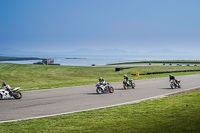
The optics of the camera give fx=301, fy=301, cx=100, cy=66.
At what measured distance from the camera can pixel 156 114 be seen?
1347cm

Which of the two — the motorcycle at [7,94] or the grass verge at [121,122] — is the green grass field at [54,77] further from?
the grass verge at [121,122]

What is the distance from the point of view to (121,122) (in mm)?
11852

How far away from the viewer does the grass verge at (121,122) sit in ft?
34.8

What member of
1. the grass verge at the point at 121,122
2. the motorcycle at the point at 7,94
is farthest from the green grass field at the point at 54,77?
the grass verge at the point at 121,122

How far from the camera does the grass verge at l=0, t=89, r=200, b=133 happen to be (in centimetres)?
1060

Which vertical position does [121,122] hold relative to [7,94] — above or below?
below

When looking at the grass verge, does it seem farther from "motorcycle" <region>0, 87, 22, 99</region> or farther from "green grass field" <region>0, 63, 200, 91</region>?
"green grass field" <region>0, 63, 200, 91</region>

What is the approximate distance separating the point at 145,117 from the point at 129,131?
2.68m

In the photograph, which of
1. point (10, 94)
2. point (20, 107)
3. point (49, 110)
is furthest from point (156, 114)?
point (10, 94)

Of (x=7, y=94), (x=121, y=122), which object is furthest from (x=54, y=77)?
(x=121, y=122)

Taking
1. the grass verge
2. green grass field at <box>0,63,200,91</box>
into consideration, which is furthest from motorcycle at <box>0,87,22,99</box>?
the grass verge

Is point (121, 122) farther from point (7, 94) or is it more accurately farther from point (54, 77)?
point (54, 77)

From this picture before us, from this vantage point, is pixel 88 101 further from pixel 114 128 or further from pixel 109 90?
pixel 114 128

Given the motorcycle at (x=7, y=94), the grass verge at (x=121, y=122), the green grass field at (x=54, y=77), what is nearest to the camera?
the grass verge at (x=121, y=122)
